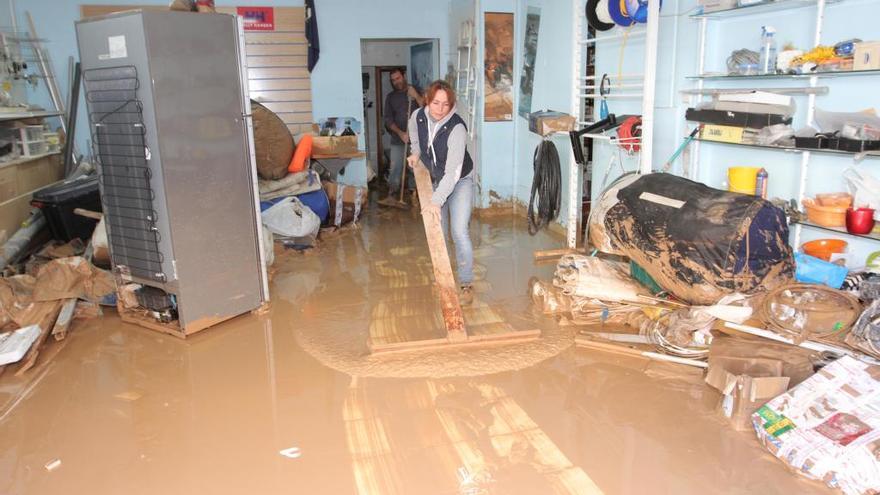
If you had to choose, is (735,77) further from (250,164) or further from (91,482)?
(91,482)

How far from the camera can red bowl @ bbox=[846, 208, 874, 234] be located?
10.2ft

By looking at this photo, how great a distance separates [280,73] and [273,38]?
1.22ft

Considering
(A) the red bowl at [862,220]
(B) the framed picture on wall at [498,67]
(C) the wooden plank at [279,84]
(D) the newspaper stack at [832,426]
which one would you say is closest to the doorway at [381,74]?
(C) the wooden plank at [279,84]

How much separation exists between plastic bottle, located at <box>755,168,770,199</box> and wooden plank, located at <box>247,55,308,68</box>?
507 cm

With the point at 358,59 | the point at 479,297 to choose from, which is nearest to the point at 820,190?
the point at 479,297

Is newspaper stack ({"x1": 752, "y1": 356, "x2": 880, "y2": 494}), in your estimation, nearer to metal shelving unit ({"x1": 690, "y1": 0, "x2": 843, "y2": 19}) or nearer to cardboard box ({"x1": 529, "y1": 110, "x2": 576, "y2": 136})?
metal shelving unit ({"x1": 690, "y1": 0, "x2": 843, "y2": 19})

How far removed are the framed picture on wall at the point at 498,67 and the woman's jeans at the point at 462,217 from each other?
109 inches

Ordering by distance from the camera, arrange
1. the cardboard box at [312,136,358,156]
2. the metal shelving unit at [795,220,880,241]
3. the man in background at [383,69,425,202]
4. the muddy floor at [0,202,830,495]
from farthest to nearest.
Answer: the man in background at [383,69,425,202] < the cardboard box at [312,136,358,156] < the metal shelving unit at [795,220,880,241] < the muddy floor at [0,202,830,495]

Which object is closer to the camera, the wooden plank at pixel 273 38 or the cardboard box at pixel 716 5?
the cardboard box at pixel 716 5

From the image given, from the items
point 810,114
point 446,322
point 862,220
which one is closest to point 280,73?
point 446,322

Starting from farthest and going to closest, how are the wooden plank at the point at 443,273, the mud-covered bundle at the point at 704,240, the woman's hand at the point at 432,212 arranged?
the woman's hand at the point at 432,212 → the wooden plank at the point at 443,273 → the mud-covered bundle at the point at 704,240

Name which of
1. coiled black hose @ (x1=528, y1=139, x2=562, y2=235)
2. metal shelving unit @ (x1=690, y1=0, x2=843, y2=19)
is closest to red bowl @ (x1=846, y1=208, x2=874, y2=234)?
metal shelving unit @ (x1=690, y1=0, x2=843, y2=19)

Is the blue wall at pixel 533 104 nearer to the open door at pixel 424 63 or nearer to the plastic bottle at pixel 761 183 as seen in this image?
the open door at pixel 424 63

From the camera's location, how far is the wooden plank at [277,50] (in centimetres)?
694
